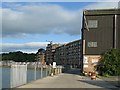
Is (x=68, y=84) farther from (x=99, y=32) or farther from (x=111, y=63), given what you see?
(x=99, y=32)

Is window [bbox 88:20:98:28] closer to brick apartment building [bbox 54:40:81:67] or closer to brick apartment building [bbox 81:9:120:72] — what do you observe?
brick apartment building [bbox 81:9:120:72]

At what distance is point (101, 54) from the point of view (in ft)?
133

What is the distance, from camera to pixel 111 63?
38.4 metres

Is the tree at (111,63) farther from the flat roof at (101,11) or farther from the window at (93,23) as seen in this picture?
the flat roof at (101,11)

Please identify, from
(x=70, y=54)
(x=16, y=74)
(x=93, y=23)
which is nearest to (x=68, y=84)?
(x=16, y=74)

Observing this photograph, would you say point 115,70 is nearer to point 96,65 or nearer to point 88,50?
point 96,65

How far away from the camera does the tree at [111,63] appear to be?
1492 inches

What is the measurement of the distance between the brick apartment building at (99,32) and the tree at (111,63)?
173 cm

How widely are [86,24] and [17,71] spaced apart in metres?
26.9

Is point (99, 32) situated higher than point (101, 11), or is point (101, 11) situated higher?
point (101, 11)

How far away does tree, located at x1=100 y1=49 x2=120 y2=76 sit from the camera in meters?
37.9

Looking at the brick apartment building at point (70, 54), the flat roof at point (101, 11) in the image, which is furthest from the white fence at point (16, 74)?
the brick apartment building at point (70, 54)

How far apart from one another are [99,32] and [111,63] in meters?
7.17

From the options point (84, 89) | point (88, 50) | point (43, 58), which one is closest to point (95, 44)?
point (88, 50)
